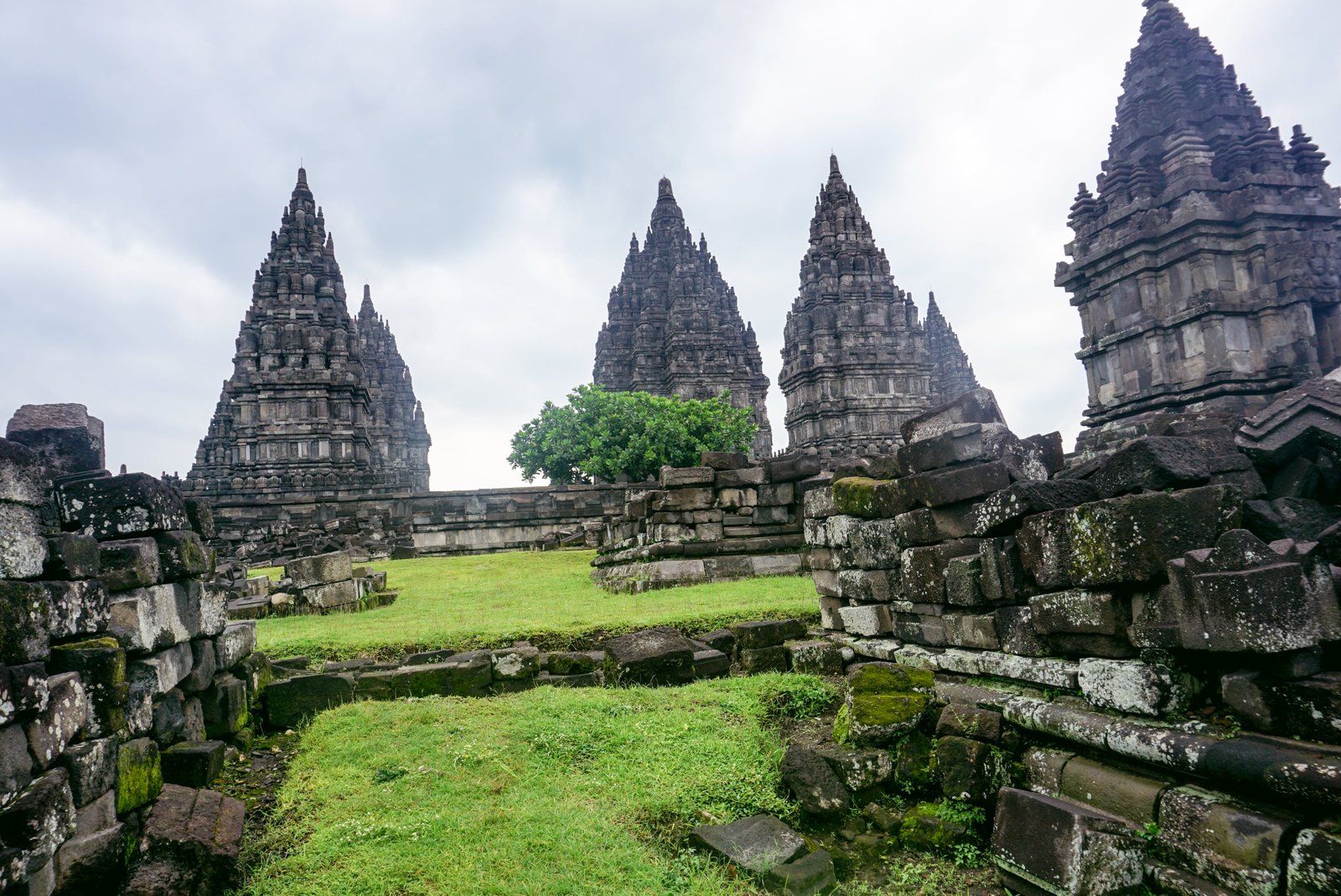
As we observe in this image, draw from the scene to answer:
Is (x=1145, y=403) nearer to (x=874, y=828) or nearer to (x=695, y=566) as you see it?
(x=695, y=566)

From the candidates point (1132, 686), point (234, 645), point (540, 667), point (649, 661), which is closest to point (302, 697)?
point (234, 645)

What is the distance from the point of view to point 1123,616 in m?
3.60

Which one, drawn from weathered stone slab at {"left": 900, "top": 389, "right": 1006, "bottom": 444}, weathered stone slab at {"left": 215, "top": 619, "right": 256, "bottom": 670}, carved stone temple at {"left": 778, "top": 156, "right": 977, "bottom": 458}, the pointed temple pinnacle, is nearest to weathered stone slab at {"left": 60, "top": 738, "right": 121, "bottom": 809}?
weathered stone slab at {"left": 215, "top": 619, "right": 256, "bottom": 670}

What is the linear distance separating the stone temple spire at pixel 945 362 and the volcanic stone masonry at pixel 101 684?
47.0 m

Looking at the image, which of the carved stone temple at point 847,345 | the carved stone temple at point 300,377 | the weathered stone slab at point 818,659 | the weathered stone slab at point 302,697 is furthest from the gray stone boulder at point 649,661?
the carved stone temple at point 847,345

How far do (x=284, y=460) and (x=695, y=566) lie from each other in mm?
25615

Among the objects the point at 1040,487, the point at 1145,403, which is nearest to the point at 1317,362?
the point at 1145,403

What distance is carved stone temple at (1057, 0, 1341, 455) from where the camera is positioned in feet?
49.6

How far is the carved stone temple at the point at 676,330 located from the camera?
4181 centimetres

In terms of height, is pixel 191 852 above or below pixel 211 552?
below

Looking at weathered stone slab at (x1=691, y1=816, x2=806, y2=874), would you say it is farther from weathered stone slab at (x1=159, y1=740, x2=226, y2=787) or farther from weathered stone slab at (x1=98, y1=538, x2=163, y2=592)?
weathered stone slab at (x1=98, y1=538, x2=163, y2=592)

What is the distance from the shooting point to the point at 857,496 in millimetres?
6625

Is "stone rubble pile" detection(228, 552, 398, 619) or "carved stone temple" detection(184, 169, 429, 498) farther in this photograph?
"carved stone temple" detection(184, 169, 429, 498)

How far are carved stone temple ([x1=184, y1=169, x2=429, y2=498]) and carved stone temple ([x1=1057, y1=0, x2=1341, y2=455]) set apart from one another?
2554cm
